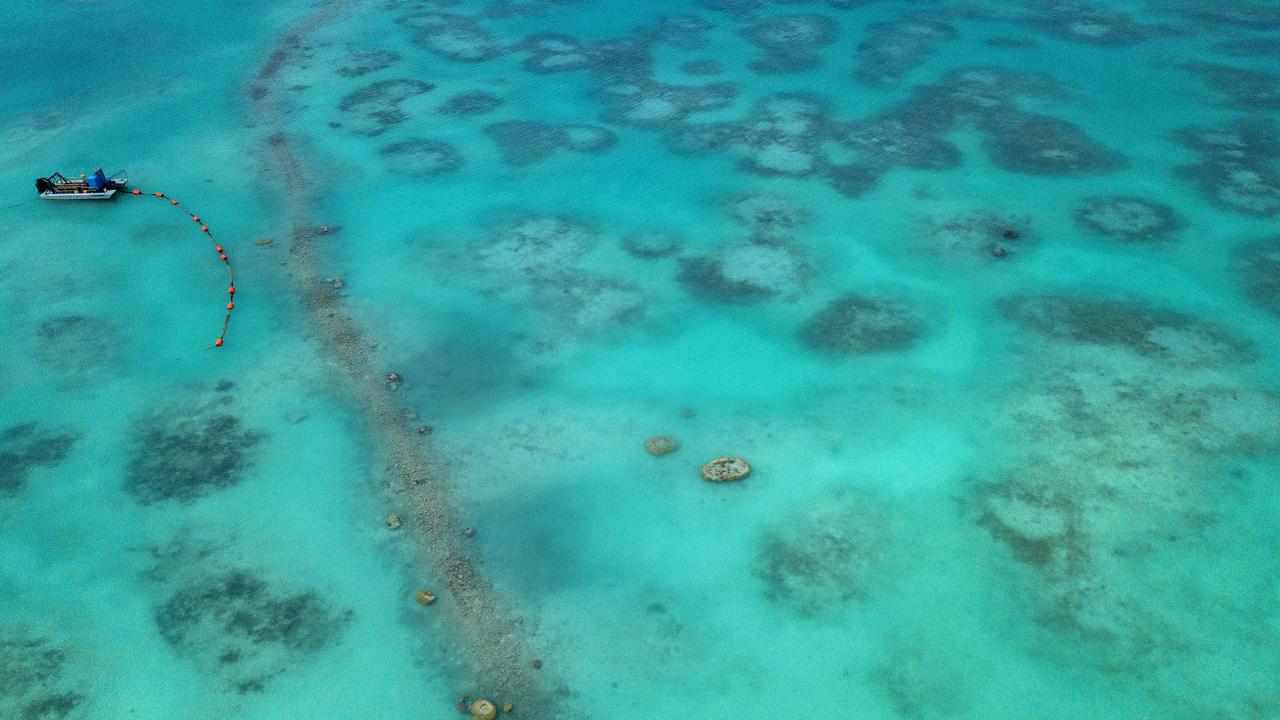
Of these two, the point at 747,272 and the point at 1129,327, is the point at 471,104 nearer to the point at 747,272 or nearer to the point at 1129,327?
the point at 747,272

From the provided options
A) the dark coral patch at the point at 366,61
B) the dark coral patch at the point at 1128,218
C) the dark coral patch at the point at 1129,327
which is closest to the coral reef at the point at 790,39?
the dark coral patch at the point at 1128,218

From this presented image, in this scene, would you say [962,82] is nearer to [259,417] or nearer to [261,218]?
[261,218]

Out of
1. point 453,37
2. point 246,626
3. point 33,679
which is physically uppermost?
point 453,37

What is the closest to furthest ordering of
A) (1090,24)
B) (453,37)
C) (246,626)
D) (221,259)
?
(246,626)
(221,259)
(1090,24)
(453,37)

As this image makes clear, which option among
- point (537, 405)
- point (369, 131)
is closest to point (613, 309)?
point (537, 405)

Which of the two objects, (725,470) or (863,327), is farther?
(863,327)

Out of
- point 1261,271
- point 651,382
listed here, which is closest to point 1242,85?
point 1261,271

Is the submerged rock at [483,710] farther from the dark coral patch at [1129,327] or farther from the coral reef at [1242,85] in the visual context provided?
the coral reef at [1242,85]

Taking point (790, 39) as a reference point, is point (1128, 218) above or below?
below
